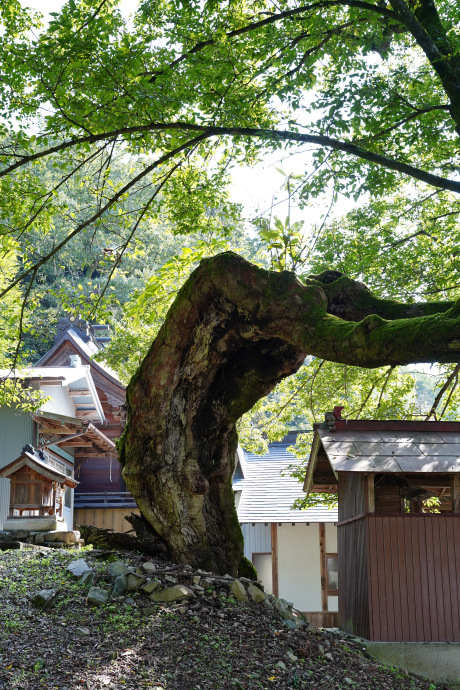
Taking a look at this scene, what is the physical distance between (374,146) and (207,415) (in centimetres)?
453

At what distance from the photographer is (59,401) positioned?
20328 mm

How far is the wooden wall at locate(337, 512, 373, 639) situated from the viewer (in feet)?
29.9

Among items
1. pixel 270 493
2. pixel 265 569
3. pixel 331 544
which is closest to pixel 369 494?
pixel 331 544

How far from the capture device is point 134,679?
16.3 ft

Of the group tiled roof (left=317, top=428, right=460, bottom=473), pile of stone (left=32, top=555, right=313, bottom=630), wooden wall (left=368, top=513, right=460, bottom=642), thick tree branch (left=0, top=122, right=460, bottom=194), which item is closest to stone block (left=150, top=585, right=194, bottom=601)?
pile of stone (left=32, top=555, right=313, bottom=630)

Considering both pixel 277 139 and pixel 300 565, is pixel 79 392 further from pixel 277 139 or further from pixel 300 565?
pixel 277 139

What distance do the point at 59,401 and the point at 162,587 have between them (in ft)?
47.2

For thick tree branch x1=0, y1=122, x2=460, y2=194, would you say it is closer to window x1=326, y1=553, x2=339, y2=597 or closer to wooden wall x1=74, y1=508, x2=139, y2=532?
window x1=326, y1=553, x2=339, y2=597

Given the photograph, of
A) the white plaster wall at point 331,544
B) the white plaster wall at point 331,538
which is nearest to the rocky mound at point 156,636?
the white plaster wall at point 331,544

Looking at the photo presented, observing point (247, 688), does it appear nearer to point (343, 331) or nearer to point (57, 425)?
point (343, 331)

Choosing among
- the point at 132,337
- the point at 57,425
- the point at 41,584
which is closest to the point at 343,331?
the point at 41,584

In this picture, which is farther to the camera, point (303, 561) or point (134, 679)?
point (303, 561)

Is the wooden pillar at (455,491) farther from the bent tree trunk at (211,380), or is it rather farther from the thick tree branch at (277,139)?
the thick tree branch at (277,139)

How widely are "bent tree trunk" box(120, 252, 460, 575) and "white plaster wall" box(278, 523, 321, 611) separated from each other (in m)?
11.7
